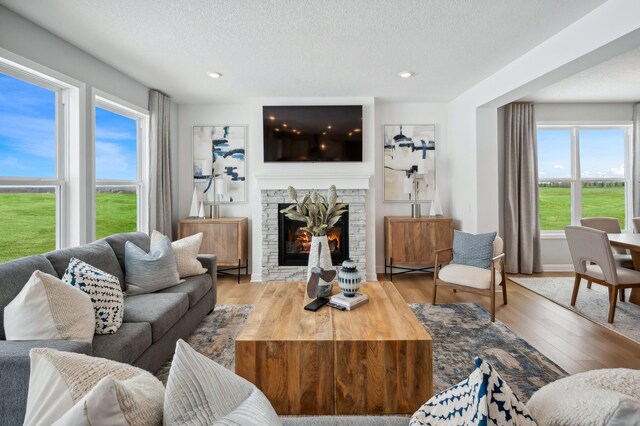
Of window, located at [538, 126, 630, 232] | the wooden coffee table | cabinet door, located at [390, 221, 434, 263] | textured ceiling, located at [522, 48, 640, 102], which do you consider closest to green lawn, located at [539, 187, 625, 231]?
window, located at [538, 126, 630, 232]

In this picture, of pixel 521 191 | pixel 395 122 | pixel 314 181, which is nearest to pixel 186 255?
pixel 314 181

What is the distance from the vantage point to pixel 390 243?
443 cm

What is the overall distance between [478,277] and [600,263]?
42.6 inches

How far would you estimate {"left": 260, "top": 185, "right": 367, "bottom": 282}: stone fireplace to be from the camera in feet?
14.6

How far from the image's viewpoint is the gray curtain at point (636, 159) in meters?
4.86

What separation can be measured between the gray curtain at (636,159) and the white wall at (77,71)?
692cm

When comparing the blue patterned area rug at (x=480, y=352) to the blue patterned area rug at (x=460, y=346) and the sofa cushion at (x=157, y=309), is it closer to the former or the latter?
the blue patterned area rug at (x=460, y=346)

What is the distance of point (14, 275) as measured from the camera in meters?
1.73

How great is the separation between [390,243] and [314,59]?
247 centimetres

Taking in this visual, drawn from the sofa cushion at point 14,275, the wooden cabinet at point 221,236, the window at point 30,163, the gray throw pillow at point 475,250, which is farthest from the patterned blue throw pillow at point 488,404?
the wooden cabinet at point 221,236

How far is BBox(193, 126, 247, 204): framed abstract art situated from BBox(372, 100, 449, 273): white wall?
1951 millimetres

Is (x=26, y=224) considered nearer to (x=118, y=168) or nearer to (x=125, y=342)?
(x=118, y=168)

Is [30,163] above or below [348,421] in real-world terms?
above

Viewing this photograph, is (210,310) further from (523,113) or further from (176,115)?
(523,113)
